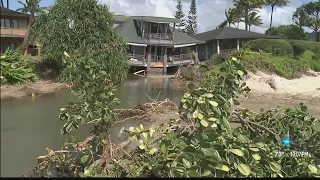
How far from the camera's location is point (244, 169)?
301 centimetres

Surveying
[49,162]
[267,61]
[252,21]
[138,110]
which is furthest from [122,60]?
[252,21]

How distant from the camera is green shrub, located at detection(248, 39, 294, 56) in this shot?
1010 inches

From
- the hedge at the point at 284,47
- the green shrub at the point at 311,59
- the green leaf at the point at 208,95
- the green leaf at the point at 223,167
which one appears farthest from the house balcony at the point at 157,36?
the green leaf at the point at 223,167

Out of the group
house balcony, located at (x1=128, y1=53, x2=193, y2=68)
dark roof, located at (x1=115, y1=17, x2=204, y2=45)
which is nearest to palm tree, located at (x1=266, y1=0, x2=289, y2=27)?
dark roof, located at (x1=115, y1=17, x2=204, y2=45)

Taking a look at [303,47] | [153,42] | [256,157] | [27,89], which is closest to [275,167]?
[256,157]

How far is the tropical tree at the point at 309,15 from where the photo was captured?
40.3 meters

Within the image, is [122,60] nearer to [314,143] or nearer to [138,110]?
[138,110]

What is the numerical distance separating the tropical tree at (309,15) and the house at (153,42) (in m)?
18.2

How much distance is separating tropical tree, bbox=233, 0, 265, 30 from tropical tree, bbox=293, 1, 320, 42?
500 cm

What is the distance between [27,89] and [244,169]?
211 centimetres

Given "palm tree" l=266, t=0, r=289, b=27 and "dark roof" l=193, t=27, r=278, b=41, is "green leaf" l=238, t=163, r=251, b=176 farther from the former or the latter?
"palm tree" l=266, t=0, r=289, b=27

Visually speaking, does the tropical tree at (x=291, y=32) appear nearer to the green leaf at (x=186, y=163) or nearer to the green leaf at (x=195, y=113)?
the green leaf at (x=195, y=113)

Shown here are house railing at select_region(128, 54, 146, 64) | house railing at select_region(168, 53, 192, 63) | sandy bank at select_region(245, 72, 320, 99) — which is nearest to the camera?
sandy bank at select_region(245, 72, 320, 99)

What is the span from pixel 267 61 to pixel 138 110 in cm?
1411
